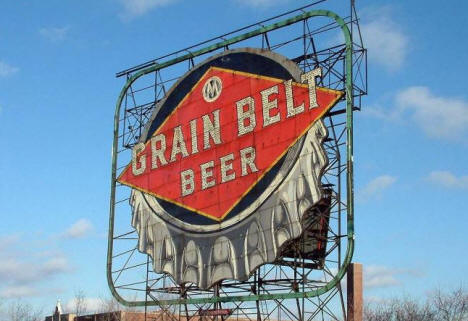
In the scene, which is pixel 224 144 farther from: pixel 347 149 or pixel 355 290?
pixel 355 290

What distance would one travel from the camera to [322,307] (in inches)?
1065

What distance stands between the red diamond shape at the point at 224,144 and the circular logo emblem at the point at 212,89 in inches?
5.3

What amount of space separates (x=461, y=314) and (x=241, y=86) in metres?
21.2

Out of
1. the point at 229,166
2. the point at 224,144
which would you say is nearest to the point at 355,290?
the point at 229,166

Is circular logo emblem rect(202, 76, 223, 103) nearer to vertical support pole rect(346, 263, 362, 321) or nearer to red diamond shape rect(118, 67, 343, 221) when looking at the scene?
red diamond shape rect(118, 67, 343, 221)

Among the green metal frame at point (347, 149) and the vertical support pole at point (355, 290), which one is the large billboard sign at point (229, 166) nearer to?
the green metal frame at point (347, 149)

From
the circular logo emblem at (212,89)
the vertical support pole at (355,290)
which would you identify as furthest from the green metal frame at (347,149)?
the vertical support pole at (355,290)

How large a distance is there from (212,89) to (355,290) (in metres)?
11.3

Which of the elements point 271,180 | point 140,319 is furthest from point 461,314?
point 271,180

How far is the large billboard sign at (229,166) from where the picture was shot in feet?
92.1

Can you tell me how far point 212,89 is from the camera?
1286 inches

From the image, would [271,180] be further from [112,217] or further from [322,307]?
[112,217]

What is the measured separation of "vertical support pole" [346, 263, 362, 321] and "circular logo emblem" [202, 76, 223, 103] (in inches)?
386

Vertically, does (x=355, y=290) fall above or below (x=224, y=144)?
below
